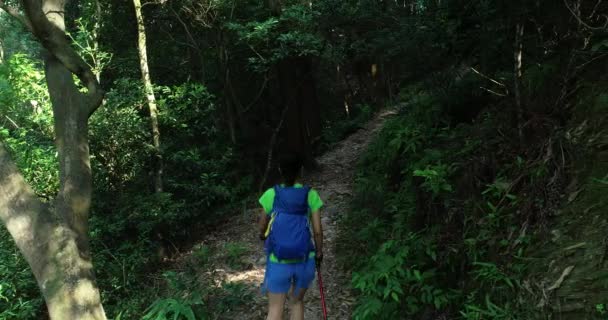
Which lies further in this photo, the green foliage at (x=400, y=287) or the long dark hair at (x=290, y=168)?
the green foliage at (x=400, y=287)

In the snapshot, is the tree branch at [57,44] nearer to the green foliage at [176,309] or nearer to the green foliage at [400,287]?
the green foliage at [176,309]

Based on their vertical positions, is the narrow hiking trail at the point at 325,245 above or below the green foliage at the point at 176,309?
below

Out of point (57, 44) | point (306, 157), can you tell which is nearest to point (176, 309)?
point (57, 44)

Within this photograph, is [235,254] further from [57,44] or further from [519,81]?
[519,81]

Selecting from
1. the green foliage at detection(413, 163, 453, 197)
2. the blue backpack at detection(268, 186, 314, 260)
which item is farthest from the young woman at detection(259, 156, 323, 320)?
the green foliage at detection(413, 163, 453, 197)

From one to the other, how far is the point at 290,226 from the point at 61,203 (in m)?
2.61

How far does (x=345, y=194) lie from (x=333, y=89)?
11361mm

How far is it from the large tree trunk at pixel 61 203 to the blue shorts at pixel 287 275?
6.45 ft

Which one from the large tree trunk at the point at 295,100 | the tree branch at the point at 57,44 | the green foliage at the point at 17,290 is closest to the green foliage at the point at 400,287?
the tree branch at the point at 57,44

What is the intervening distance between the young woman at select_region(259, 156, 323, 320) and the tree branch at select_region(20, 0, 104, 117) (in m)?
2.55

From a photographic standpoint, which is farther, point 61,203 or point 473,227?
point 61,203

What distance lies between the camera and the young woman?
3805 mm

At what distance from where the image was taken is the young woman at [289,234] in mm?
3805

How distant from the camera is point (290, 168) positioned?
12.5 ft
